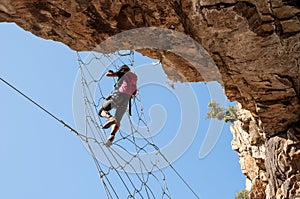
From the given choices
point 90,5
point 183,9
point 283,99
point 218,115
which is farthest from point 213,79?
point 218,115

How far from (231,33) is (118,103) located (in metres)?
2.78

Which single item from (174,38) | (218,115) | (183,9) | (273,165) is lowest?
(273,165)

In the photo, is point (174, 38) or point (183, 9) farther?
point (174, 38)

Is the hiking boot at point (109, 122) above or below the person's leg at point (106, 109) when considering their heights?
below

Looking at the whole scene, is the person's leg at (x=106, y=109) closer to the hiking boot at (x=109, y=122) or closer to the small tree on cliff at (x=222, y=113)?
the hiking boot at (x=109, y=122)

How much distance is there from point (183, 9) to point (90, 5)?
1.43 metres

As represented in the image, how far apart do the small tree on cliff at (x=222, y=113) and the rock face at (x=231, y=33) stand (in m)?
5.71

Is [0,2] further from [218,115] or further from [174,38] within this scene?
[218,115]

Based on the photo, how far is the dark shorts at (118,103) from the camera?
6804 mm

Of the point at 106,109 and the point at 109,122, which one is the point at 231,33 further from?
the point at 106,109

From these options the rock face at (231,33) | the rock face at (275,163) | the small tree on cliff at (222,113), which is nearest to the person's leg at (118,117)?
the rock face at (231,33)

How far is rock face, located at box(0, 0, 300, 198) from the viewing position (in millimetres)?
4820

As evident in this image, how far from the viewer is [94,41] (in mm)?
6180

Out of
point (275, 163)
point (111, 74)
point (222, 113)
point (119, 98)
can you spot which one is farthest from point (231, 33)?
point (222, 113)
